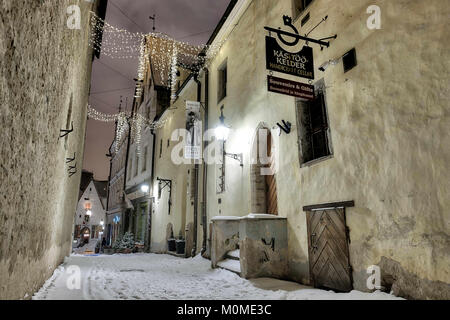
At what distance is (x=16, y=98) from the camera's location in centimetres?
246

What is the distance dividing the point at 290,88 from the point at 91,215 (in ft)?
142

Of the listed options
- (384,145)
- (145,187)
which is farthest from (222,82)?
(145,187)

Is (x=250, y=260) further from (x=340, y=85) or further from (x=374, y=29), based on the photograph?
(x=374, y=29)

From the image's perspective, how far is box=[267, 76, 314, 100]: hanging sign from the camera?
5.83m

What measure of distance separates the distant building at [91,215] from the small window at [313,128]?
40.2m

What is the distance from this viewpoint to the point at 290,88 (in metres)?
6.04

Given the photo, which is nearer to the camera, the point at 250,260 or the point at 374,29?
the point at 374,29

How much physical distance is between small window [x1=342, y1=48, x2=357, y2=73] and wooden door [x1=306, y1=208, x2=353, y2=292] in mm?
2714

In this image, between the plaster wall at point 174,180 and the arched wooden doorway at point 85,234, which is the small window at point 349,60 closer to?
the plaster wall at point 174,180

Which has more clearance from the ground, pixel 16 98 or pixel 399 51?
pixel 399 51

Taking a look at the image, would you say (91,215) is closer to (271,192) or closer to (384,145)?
(271,192)
